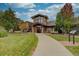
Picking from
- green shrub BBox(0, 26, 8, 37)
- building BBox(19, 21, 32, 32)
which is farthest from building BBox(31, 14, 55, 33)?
green shrub BBox(0, 26, 8, 37)

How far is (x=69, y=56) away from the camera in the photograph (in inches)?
144

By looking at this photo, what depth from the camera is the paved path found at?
3678 mm

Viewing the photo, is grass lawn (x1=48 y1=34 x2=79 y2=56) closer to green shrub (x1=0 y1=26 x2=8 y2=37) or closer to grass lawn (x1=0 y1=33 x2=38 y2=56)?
grass lawn (x1=0 y1=33 x2=38 y2=56)

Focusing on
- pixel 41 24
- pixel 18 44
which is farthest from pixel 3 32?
pixel 41 24

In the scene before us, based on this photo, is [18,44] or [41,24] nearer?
[18,44]

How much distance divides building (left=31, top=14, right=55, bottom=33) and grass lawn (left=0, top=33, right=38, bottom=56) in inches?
4.0

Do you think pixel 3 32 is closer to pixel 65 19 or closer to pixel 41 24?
pixel 41 24

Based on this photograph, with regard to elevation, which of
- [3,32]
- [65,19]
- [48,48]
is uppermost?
[65,19]

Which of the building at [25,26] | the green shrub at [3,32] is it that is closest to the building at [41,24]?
the building at [25,26]

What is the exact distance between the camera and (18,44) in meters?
3.73

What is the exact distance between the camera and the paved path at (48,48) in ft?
12.1

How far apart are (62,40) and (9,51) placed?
2.24ft

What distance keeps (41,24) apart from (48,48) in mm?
334

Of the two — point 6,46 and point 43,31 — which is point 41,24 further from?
point 6,46
